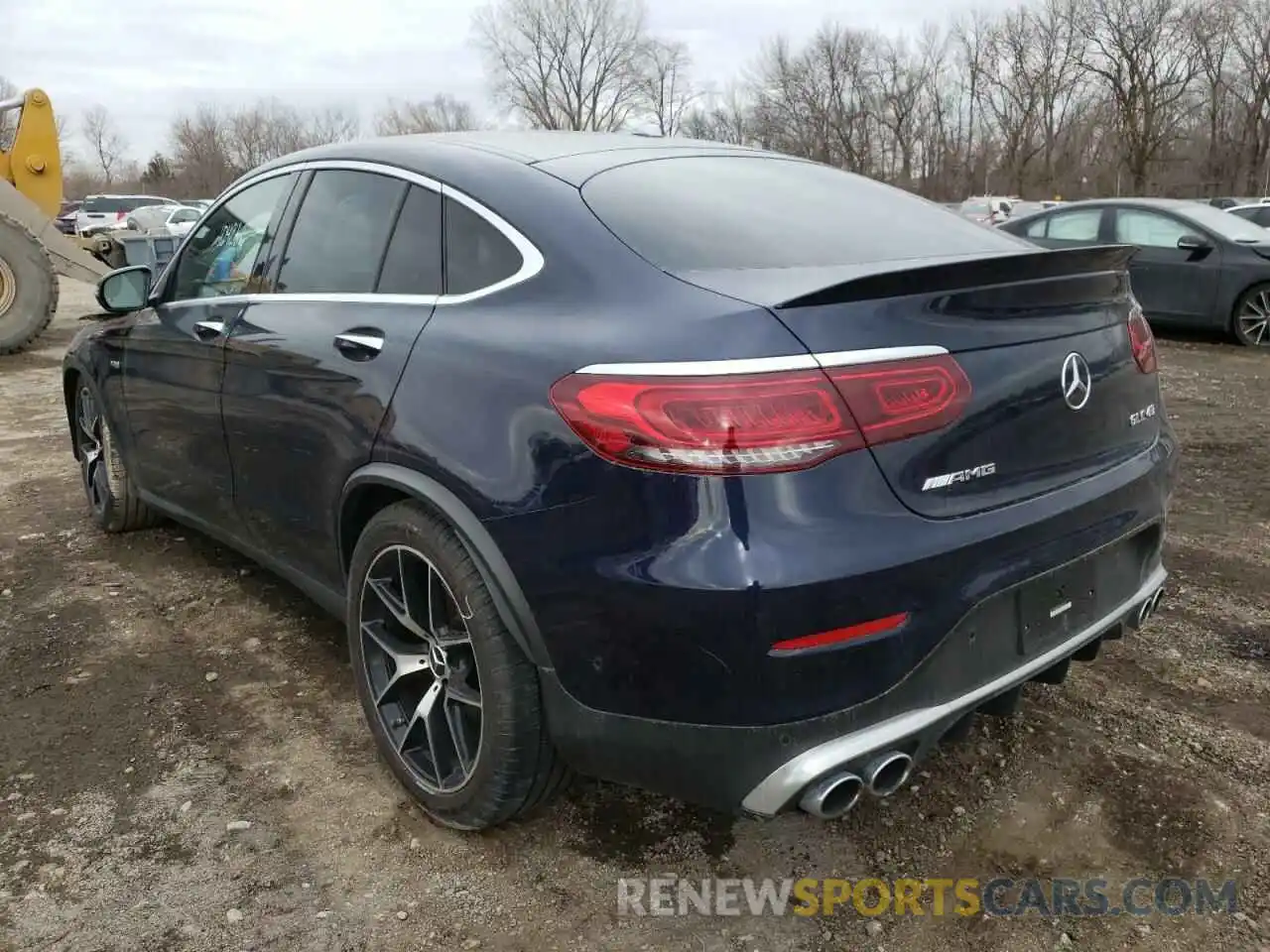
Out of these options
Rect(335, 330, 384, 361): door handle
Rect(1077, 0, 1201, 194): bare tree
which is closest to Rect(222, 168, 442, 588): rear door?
Rect(335, 330, 384, 361): door handle

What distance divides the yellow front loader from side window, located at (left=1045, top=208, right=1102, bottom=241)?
1060 cm

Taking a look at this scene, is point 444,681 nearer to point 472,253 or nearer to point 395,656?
point 395,656

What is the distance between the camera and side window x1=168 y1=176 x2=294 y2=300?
3.35 metres

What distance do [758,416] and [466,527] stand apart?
0.71 metres

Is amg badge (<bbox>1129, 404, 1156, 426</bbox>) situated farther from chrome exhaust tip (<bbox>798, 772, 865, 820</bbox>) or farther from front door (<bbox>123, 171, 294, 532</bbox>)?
front door (<bbox>123, 171, 294, 532</bbox>)

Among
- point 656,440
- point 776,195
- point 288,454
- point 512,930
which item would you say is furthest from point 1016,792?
point 288,454

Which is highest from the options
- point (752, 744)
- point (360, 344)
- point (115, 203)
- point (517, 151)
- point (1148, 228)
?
point (115, 203)

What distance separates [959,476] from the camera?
1978 mm

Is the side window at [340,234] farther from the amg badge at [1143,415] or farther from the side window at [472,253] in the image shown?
the amg badge at [1143,415]

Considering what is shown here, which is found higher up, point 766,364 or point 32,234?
point 32,234

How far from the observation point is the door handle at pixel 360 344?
8.37 ft

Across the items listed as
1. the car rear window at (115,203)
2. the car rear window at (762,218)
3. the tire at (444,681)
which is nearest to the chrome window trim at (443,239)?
the car rear window at (762,218)

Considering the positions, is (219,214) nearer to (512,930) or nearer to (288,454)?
(288,454)

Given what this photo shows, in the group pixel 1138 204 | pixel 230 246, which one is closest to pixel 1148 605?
pixel 230 246
